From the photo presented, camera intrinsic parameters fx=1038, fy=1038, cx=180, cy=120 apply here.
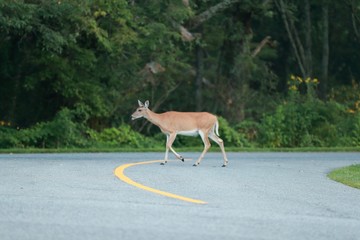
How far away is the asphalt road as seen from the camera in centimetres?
915

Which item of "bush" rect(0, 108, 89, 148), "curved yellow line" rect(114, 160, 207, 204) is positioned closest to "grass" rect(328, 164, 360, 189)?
"curved yellow line" rect(114, 160, 207, 204)

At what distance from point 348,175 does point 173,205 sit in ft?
24.6

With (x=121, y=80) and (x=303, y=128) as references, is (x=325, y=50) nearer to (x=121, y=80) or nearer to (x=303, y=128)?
(x=121, y=80)

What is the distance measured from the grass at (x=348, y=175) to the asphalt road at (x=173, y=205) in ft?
0.95

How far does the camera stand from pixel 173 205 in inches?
→ 448

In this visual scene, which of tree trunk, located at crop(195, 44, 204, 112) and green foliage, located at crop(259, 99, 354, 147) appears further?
tree trunk, located at crop(195, 44, 204, 112)

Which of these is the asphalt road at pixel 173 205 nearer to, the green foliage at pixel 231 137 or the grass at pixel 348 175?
the grass at pixel 348 175

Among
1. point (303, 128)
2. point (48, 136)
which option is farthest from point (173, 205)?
point (303, 128)

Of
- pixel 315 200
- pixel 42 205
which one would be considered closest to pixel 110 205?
pixel 42 205

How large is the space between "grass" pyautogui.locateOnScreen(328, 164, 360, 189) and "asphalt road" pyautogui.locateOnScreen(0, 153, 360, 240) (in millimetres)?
290

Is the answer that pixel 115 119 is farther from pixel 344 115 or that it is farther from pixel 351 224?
pixel 351 224

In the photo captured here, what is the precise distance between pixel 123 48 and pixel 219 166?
14.8m

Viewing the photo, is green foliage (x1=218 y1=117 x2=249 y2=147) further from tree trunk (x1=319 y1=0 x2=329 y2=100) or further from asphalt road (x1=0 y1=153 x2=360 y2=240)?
tree trunk (x1=319 y1=0 x2=329 y2=100)

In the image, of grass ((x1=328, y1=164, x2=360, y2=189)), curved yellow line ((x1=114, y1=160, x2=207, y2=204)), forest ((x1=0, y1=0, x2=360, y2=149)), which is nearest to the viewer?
curved yellow line ((x1=114, y1=160, x2=207, y2=204))
